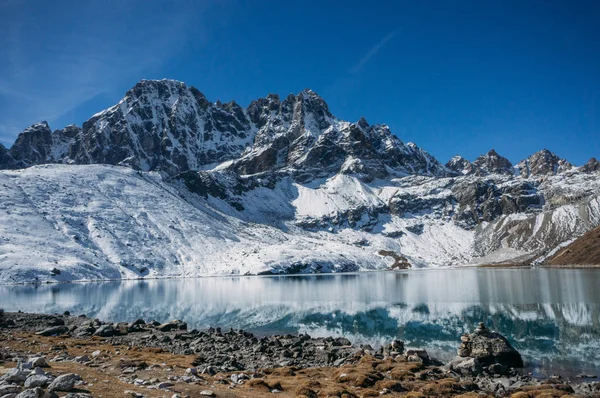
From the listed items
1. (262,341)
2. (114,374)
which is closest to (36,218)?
(262,341)

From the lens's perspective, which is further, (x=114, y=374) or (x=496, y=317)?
(x=496, y=317)

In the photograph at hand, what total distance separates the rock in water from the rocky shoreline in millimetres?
77

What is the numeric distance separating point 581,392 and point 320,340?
25.4 metres

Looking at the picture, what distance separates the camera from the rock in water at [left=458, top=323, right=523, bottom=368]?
3453 centimetres

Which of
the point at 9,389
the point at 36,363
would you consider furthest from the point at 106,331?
the point at 9,389

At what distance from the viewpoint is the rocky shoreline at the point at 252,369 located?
19.6m

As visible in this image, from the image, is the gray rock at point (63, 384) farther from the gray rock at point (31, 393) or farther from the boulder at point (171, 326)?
the boulder at point (171, 326)

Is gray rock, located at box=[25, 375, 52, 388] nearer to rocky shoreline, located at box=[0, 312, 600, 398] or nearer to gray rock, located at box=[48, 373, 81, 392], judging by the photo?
rocky shoreline, located at box=[0, 312, 600, 398]

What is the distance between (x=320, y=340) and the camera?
46.2 m

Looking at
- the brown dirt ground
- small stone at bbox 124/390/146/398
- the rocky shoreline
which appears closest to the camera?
small stone at bbox 124/390/146/398

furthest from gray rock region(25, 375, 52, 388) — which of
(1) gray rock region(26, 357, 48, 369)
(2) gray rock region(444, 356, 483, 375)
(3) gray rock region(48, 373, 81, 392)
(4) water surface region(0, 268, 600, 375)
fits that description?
(4) water surface region(0, 268, 600, 375)

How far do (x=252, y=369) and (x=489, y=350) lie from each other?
19.6 m

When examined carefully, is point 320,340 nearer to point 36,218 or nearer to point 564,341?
point 564,341

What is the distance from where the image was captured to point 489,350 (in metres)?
35.3
